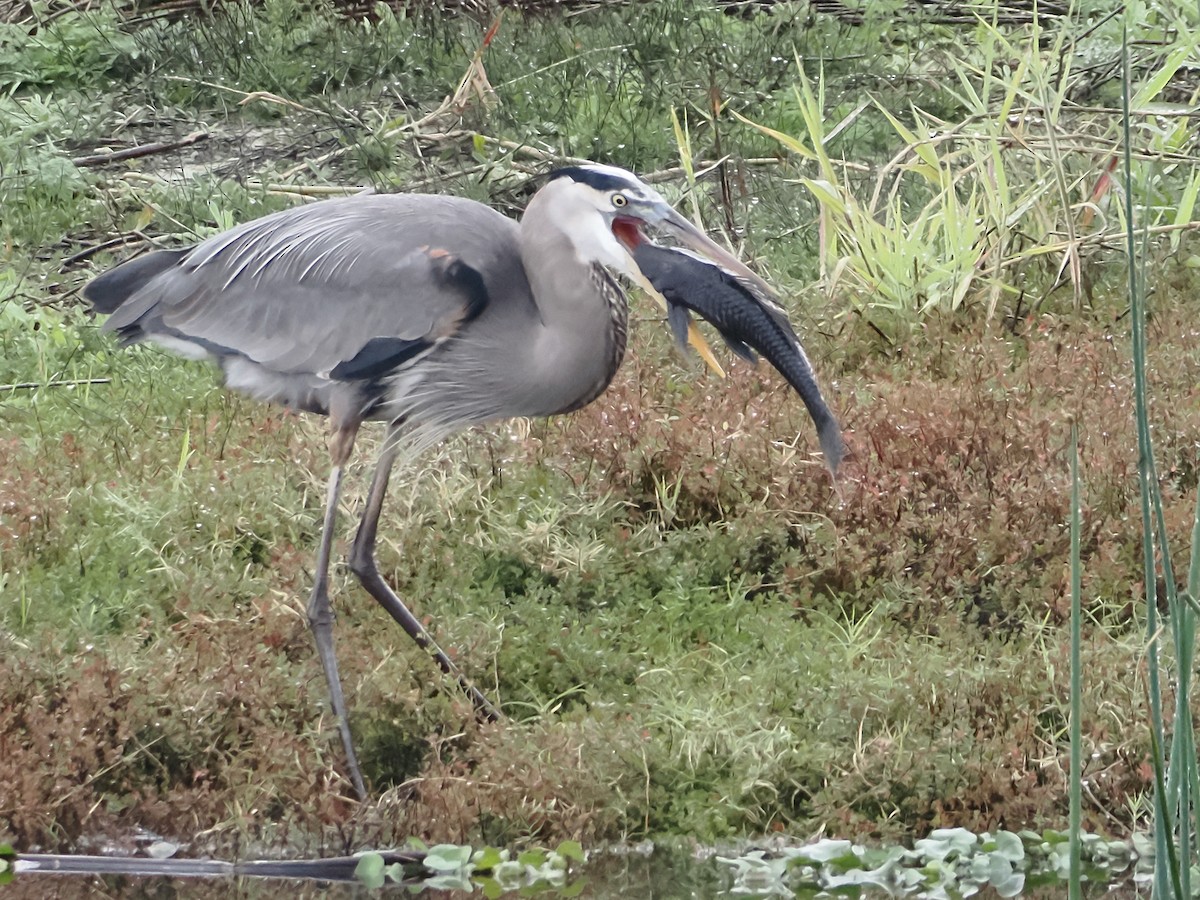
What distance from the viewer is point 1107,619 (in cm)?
489

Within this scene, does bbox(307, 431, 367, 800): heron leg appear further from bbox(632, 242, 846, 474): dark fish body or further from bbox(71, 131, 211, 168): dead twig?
bbox(71, 131, 211, 168): dead twig

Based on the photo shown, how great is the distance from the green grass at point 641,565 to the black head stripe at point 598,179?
1009 millimetres

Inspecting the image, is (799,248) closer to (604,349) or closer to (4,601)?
(604,349)

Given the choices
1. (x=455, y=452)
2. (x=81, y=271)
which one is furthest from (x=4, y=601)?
(x=81, y=271)

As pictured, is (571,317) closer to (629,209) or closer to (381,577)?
(629,209)

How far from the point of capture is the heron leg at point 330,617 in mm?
4398

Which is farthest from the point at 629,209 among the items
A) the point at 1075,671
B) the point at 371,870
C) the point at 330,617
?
the point at 1075,671

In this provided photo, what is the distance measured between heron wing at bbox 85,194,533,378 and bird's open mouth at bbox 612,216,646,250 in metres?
0.29

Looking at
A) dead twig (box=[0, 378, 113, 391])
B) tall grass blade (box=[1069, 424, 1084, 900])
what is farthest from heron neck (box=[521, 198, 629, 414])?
tall grass blade (box=[1069, 424, 1084, 900])

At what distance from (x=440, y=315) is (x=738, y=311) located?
29.8 inches

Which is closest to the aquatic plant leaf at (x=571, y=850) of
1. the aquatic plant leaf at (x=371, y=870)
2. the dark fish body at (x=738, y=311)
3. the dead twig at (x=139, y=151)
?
the aquatic plant leaf at (x=371, y=870)

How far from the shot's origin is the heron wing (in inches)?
186

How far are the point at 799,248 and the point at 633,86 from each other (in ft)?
5.70

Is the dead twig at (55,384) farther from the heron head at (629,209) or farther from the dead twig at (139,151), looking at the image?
the heron head at (629,209)
